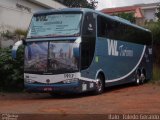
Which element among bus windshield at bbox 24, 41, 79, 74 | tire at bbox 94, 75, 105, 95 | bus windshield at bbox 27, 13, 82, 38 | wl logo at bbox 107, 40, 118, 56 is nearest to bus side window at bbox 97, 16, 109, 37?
wl logo at bbox 107, 40, 118, 56

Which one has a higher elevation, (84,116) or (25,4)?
(25,4)

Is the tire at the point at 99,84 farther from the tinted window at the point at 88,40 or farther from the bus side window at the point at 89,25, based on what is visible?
the bus side window at the point at 89,25

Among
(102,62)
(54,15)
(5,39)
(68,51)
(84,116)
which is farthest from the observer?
(5,39)

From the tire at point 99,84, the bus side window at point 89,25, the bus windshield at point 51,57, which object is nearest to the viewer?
the bus windshield at point 51,57

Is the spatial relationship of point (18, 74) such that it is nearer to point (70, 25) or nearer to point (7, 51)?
point (7, 51)

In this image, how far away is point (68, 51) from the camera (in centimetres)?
1730

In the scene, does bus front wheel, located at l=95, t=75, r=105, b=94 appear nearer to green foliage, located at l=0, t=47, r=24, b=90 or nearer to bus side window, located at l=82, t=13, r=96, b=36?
bus side window, located at l=82, t=13, r=96, b=36

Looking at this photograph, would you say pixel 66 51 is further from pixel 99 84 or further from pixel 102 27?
pixel 102 27

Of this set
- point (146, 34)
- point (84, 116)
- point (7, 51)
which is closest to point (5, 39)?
point (7, 51)

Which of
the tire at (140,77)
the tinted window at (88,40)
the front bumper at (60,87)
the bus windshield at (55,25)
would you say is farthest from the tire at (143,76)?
the bus windshield at (55,25)

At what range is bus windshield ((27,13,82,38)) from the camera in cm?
1770

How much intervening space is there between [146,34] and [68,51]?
12170 mm

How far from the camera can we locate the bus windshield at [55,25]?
17703mm

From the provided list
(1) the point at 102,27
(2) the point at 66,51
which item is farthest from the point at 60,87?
(1) the point at 102,27
